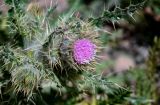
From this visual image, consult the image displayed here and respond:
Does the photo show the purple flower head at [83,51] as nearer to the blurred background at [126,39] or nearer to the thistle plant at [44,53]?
the thistle plant at [44,53]

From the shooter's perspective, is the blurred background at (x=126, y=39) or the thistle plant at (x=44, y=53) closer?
the thistle plant at (x=44, y=53)

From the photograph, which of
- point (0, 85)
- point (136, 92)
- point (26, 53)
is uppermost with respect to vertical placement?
point (26, 53)

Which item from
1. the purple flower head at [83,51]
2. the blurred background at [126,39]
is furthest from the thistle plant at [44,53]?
the blurred background at [126,39]

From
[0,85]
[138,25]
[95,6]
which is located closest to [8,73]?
[0,85]

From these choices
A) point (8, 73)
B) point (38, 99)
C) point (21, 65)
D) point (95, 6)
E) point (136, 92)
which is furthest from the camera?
point (95, 6)

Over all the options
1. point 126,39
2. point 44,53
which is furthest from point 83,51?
point 126,39

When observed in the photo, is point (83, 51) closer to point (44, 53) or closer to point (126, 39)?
point (44, 53)

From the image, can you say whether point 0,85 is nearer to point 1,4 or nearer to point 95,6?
point 1,4

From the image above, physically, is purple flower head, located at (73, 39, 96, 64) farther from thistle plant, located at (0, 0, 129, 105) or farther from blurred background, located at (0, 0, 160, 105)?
blurred background, located at (0, 0, 160, 105)
